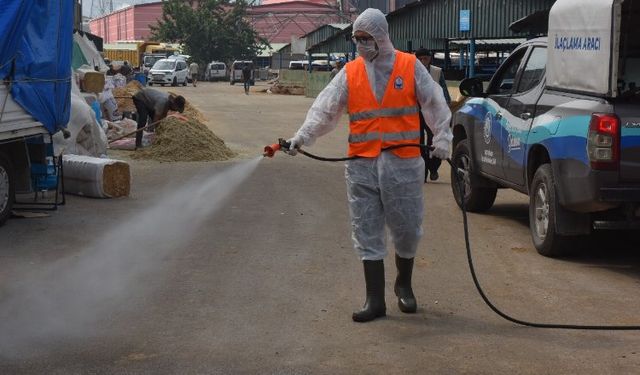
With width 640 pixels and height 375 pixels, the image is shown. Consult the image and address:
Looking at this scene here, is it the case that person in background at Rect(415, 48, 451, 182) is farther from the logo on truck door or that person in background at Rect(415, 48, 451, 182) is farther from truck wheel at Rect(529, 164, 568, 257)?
truck wheel at Rect(529, 164, 568, 257)

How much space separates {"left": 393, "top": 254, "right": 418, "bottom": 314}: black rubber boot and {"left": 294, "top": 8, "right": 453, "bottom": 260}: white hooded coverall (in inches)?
8.8

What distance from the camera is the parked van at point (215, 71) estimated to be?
83.4 metres

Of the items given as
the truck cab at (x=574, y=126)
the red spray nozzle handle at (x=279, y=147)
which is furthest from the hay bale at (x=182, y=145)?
the red spray nozzle handle at (x=279, y=147)

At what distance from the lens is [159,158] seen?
Result: 16812 millimetres

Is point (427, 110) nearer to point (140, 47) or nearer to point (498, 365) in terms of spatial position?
point (498, 365)

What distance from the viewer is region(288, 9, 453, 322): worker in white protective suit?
631 cm

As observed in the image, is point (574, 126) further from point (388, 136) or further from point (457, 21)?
point (457, 21)

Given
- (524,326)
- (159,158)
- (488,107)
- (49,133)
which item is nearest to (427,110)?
(524,326)

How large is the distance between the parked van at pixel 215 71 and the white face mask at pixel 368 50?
77.9m

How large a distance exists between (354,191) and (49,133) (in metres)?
5.60

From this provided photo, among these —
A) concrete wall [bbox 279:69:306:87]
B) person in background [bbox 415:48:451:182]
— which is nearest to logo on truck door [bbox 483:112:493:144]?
person in background [bbox 415:48:451:182]

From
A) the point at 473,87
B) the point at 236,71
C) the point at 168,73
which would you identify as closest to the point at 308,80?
the point at 168,73

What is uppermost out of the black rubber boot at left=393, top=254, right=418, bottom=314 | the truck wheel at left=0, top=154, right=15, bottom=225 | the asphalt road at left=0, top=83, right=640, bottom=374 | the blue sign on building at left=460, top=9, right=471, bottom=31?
the blue sign on building at left=460, top=9, right=471, bottom=31

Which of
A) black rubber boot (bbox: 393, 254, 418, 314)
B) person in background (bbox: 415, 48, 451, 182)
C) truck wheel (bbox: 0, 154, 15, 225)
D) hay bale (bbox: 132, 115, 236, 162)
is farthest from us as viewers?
hay bale (bbox: 132, 115, 236, 162)
